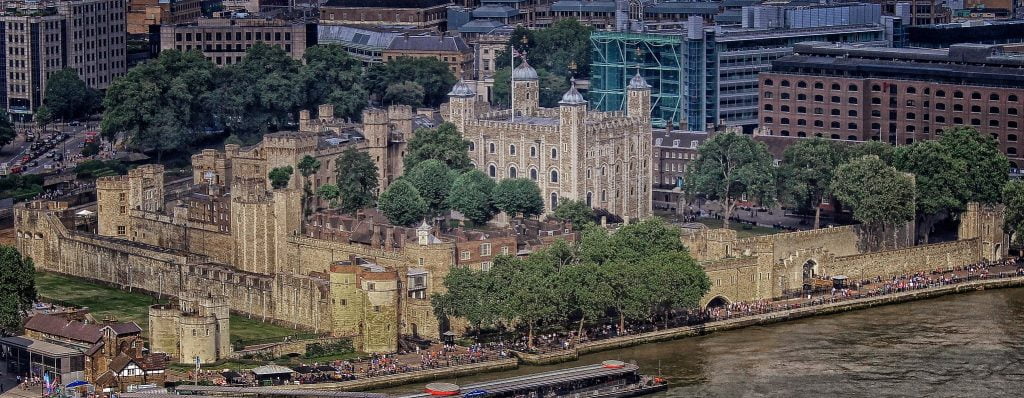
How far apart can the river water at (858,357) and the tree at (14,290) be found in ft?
77.2

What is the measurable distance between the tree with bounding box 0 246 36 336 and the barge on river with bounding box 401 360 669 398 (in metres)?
25.9

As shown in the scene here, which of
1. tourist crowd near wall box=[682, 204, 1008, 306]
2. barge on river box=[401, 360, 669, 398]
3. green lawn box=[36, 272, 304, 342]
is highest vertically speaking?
tourist crowd near wall box=[682, 204, 1008, 306]

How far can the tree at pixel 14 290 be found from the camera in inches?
6540

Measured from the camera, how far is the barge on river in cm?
15825

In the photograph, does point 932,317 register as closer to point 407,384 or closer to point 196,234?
point 407,384

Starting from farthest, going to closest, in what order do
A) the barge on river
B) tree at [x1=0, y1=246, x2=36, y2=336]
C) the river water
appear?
1. tree at [x1=0, y1=246, x2=36, y2=336]
2. the river water
3. the barge on river

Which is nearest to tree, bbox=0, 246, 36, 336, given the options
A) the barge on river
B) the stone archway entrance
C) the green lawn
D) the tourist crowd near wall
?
the green lawn

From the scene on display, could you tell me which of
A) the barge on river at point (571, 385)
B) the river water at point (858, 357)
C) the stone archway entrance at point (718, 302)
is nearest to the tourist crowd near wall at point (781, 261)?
the stone archway entrance at point (718, 302)

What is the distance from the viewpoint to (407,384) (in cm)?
16375

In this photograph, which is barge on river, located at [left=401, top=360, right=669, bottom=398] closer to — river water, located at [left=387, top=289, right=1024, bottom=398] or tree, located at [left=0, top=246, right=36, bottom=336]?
river water, located at [left=387, top=289, right=1024, bottom=398]

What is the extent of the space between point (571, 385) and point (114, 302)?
39.4 meters

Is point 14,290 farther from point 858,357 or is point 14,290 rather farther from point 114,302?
point 858,357

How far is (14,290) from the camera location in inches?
6624

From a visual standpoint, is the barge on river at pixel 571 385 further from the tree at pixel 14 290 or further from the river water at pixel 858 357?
the tree at pixel 14 290
